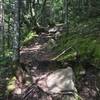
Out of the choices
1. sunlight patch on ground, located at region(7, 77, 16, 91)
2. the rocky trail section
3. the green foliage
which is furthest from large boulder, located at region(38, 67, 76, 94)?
the green foliage

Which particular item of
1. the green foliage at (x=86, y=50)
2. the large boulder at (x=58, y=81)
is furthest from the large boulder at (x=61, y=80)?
the green foliage at (x=86, y=50)

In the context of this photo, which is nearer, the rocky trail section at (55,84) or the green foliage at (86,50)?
the rocky trail section at (55,84)

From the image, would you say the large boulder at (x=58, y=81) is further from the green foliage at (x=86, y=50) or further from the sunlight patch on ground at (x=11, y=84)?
the green foliage at (x=86, y=50)

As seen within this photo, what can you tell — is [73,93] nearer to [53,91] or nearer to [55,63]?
[53,91]

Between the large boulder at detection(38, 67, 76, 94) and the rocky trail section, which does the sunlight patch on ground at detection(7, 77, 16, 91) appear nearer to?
the rocky trail section

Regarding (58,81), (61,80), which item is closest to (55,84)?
(58,81)

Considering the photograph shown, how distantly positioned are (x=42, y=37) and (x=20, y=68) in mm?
10101

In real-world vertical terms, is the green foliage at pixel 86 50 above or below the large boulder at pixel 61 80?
above

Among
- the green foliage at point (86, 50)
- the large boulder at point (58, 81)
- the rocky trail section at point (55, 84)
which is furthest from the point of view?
the green foliage at point (86, 50)

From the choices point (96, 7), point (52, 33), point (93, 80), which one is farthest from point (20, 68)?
point (52, 33)

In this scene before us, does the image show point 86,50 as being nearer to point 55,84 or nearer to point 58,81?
point 58,81

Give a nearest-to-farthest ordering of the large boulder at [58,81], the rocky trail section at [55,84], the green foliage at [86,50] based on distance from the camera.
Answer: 1. the rocky trail section at [55,84]
2. the large boulder at [58,81]
3. the green foliage at [86,50]

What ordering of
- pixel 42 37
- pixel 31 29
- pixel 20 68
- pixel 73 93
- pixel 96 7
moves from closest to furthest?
pixel 73 93
pixel 20 68
pixel 96 7
pixel 42 37
pixel 31 29

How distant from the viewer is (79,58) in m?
9.41
